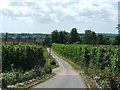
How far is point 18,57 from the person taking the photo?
39.6 m

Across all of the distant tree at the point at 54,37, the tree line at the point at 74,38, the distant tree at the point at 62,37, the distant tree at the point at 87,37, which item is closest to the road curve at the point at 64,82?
the tree line at the point at 74,38

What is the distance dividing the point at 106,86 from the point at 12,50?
15.2 meters

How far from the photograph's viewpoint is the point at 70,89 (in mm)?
24719

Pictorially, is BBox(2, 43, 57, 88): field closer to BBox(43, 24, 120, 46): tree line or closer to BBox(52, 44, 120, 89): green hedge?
BBox(52, 44, 120, 89): green hedge

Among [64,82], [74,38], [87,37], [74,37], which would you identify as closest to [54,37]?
[74,37]

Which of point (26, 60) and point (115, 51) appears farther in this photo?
point (26, 60)

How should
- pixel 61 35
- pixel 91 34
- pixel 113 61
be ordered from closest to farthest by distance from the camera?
1. pixel 113 61
2. pixel 91 34
3. pixel 61 35

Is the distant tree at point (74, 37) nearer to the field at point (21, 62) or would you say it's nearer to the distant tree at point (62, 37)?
the distant tree at point (62, 37)

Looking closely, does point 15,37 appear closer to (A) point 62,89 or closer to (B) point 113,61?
(B) point 113,61

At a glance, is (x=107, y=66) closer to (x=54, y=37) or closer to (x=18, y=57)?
(x=18, y=57)

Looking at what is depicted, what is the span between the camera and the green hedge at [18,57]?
36.0m

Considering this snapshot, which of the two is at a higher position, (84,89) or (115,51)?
(115,51)

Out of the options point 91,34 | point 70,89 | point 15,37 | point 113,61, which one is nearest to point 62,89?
point 70,89

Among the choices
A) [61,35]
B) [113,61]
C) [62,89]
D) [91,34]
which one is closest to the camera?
[62,89]
